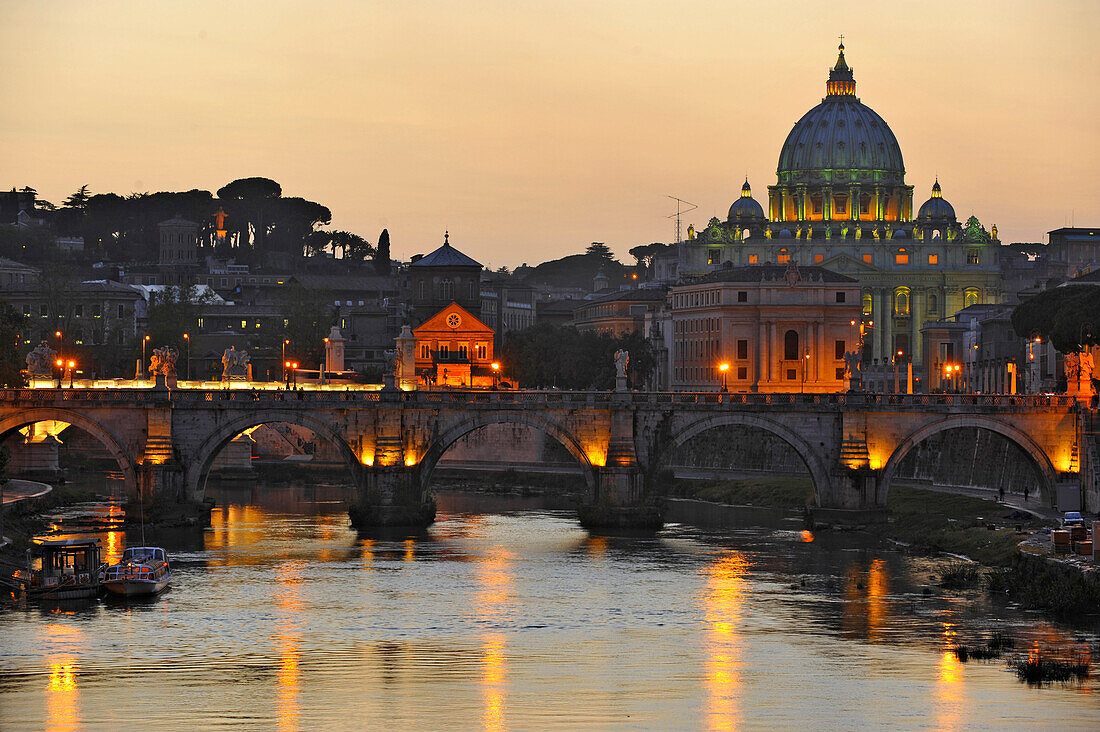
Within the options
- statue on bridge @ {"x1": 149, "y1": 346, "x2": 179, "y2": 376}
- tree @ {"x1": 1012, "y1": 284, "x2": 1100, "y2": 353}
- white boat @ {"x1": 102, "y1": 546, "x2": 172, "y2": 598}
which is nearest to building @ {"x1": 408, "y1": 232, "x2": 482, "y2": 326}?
tree @ {"x1": 1012, "y1": 284, "x2": 1100, "y2": 353}

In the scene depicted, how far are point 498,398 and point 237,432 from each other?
1261 centimetres

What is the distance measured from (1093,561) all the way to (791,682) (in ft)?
56.0

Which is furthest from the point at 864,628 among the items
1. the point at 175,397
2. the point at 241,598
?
the point at 175,397

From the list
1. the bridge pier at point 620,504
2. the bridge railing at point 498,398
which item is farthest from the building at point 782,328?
the bridge pier at point 620,504

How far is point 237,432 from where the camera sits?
90000 millimetres

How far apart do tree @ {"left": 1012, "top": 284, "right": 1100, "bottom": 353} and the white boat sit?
5251 cm

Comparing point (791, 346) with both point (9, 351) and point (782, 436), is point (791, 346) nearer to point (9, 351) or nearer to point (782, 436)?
point (782, 436)

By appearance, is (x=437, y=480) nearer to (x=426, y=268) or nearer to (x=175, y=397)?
(x=175, y=397)

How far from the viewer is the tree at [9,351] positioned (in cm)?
8744

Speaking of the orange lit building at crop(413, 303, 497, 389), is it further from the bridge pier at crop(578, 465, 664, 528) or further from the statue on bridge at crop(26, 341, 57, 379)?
the bridge pier at crop(578, 465, 664, 528)

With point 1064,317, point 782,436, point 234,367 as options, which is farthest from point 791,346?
point 782,436

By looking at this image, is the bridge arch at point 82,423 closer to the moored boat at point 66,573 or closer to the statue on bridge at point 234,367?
the statue on bridge at point 234,367

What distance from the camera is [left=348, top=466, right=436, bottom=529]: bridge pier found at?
8825 cm

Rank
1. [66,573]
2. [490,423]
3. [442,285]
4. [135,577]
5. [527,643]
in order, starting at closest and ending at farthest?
[527,643] → [66,573] → [135,577] → [490,423] → [442,285]
